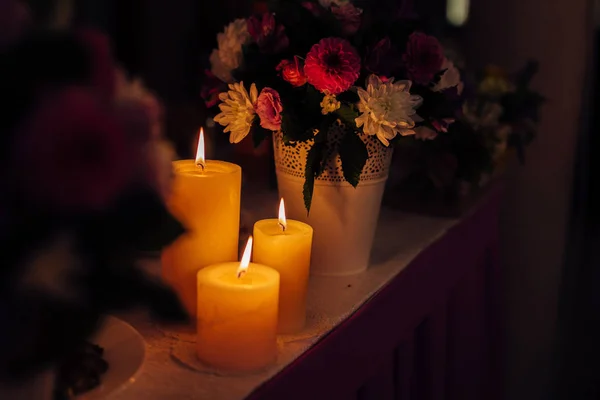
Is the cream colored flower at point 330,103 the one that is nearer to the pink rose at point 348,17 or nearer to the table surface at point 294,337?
the pink rose at point 348,17

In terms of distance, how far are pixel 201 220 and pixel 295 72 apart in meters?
0.24

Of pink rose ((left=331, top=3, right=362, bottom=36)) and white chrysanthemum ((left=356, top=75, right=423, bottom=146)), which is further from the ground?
pink rose ((left=331, top=3, right=362, bottom=36))

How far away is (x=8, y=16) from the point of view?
432 millimetres

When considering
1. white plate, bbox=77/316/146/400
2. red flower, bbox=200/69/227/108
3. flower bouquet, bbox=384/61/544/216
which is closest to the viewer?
white plate, bbox=77/316/146/400

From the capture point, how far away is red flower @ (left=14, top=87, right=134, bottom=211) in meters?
0.40

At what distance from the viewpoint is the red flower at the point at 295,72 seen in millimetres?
938

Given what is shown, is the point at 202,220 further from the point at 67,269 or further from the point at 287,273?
the point at 67,269

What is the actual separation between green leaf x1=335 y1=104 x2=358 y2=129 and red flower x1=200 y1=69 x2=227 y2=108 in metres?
0.20

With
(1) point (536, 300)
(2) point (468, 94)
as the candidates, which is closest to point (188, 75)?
(1) point (536, 300)

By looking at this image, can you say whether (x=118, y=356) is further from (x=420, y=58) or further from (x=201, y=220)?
(x=420, y=58)

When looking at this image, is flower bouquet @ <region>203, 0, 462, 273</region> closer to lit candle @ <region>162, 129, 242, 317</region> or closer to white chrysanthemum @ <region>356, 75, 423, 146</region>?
white chrysanthemum @ <region>356, 75, 423, 146</region>

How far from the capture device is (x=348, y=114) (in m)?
0.94

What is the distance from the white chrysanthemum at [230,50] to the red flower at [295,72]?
3.8 inches

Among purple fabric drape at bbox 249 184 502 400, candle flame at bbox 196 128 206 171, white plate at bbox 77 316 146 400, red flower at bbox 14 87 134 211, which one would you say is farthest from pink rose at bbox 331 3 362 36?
red flower at bbox 14 87 134 211
